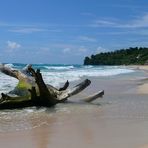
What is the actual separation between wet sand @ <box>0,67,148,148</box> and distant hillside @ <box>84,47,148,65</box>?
106121 millimetres

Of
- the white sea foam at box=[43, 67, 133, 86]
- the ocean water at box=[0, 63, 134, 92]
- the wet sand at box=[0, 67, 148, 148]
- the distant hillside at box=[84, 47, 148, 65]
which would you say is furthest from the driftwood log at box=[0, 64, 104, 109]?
the distant hillside at box=[84, 47, 148, 65]

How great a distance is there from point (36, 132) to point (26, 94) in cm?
447

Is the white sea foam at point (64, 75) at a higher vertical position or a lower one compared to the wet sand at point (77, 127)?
higher

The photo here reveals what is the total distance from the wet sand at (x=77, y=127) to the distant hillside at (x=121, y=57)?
106 meters

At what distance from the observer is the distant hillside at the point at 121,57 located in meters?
124

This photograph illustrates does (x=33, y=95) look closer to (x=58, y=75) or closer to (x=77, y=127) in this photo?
(x=77, y=127)

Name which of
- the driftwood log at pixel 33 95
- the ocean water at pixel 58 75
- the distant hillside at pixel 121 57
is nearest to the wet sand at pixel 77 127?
the driftwood log at pixel 33 95

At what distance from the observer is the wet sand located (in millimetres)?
6967

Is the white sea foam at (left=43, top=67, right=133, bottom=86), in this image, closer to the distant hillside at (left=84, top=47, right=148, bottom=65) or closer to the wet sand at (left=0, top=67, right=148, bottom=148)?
the wet sand at (left=0, top=67, right=148, bottom=148)

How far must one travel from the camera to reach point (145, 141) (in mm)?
6984

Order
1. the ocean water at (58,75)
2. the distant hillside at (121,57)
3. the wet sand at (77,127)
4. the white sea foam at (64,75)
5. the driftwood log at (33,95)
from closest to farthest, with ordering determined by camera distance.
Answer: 1. the wet sand at (77,127)
2. the driftwood log at (33,95)
3. the ocean water at (58,75)
4. the white sea foam at (64,75)
5. the distant hillside at (121,57)

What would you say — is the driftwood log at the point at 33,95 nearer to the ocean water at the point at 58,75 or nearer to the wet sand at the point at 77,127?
the wet sand at the point at 77,127

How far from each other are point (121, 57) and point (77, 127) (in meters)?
131

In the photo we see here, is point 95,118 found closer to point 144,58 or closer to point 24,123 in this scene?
point 24,123
